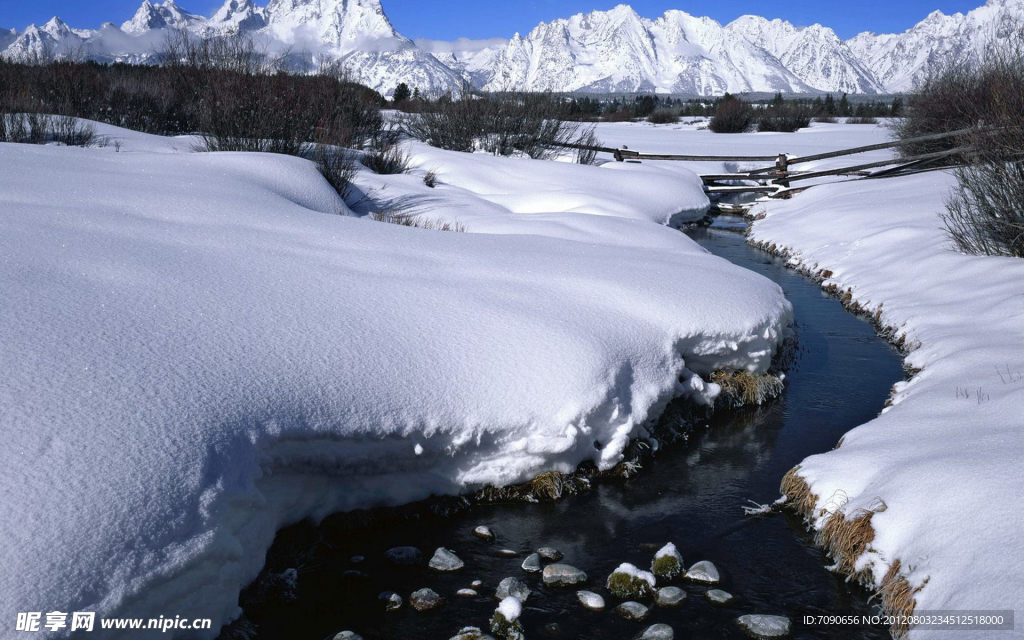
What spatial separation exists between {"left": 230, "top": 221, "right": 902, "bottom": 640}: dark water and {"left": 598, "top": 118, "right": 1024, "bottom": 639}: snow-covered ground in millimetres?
419

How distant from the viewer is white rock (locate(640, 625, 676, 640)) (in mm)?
3627

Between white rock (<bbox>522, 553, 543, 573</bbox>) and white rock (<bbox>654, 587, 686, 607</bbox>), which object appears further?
white rock (<bbox>522, 553, 543, 573</bbox>)

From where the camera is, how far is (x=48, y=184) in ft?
23.0

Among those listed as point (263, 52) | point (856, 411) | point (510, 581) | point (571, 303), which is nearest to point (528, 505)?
point (510, 581)

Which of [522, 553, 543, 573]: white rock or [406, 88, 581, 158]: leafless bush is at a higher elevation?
[406, 88, 581, 158]: leafless bush

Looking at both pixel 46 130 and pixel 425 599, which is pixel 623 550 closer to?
pixel 425 599

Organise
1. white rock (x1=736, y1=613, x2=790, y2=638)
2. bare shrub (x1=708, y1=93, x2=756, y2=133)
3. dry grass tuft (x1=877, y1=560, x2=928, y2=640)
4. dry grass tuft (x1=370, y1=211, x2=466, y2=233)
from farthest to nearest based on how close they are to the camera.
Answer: bare shrub (x1=708, y1=93, x2=756, y2=133) → dry grass tuft (x1=370, y1=211, x2=466, y2=233) → white rock (x1=736, y1=613, x2=790, y2=638) → dry grass tuft (x1=877, y1=560, x2=928, y2=640)

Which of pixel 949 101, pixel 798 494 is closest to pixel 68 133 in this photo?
pixel 798 494

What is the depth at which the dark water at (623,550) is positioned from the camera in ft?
12.3

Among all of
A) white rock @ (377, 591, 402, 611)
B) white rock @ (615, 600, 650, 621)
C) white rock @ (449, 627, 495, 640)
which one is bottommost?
white rock @ (377, 591, 402, 611)

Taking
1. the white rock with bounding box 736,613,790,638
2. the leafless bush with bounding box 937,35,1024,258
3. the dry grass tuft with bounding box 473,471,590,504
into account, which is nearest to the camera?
the white rock with bounding box 736,613,790,638

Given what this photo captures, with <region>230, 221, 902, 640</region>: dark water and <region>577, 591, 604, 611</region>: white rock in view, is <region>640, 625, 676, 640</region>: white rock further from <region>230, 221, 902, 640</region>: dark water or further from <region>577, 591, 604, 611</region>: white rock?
<region>577, 591, 604, 611</region>: white rock

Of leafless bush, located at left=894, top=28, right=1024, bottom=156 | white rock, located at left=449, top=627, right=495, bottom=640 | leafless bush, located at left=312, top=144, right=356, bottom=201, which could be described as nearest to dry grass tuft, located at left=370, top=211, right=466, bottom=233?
leafless bush, located at left=312, top=144, right=356, bottom=201

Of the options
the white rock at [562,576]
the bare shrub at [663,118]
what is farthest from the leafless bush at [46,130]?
the bare shrub at [663,118]
